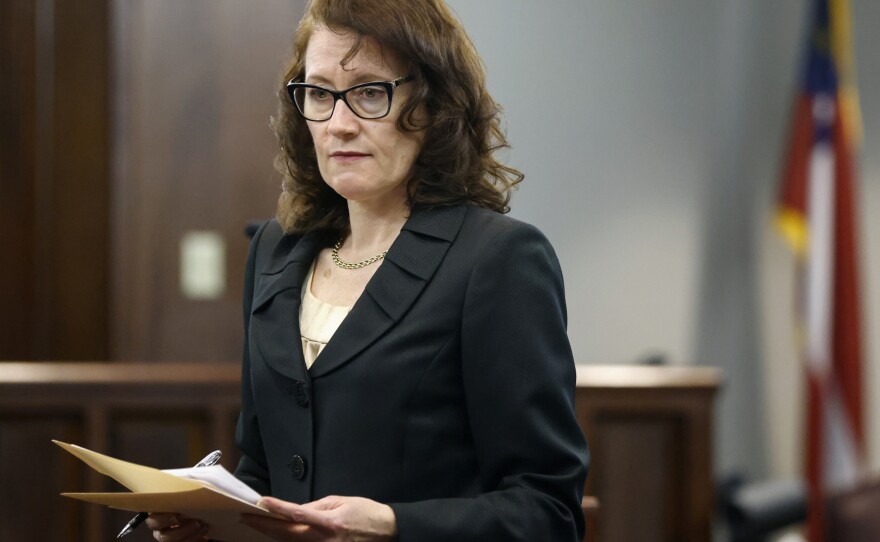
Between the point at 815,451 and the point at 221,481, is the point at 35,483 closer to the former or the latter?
the point at 221,481

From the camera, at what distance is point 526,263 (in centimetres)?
150

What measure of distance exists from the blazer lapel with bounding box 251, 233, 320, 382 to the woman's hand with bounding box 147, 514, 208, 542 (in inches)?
9.3

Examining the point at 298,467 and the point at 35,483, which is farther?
the point at 35,483

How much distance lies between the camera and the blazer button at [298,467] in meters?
1.56

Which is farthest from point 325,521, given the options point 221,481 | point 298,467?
point 298,467

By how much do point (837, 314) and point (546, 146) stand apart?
1.41m

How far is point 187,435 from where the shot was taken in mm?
2934

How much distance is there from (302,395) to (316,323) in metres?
0.12

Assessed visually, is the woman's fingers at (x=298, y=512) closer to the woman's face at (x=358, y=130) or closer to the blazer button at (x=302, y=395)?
the blazer button at (x=302, y=395)

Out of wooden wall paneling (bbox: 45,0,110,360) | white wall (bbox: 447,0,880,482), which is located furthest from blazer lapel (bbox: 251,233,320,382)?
white wall (bbox: 447,0,880,482)

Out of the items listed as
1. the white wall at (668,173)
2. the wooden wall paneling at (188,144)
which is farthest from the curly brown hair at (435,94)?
the white wall at (668,173)

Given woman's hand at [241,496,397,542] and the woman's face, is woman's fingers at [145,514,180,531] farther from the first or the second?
the woman's face

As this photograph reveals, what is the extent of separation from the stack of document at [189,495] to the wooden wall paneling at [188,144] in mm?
2810

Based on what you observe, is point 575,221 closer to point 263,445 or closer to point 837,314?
point 837,314
